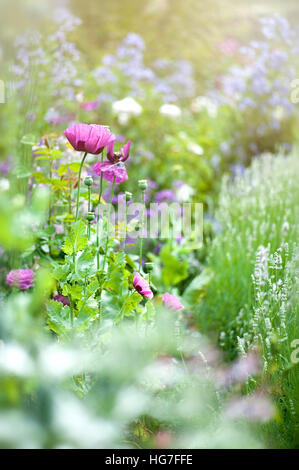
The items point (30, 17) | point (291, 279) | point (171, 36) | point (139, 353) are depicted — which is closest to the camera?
point (139, 353)

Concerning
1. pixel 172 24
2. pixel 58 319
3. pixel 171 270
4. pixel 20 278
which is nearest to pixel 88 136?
pixel 58 319

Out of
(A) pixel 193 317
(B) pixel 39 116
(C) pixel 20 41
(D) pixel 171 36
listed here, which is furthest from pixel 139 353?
(D) pixel 171 36

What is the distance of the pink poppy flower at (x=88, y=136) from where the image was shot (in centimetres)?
121

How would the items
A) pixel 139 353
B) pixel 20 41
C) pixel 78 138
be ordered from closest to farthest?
1. pixel 139 353
2. pixel 78 138
3. pixel 20 41

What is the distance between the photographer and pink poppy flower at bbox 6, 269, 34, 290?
1.54 m

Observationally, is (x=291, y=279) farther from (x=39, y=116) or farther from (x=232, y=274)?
(x=39, y=116)

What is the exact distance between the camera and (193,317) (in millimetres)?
2414

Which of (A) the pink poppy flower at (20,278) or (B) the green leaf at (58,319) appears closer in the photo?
(B) the green leaf at (58,319)

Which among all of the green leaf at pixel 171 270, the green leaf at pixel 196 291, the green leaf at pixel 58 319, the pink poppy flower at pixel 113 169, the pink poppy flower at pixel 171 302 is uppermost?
the pink poppy flower at pixel 113 169

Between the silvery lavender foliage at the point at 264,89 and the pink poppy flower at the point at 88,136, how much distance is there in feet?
10.8

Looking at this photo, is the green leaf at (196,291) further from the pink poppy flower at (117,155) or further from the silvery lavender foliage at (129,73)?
the silvery lavender foliage at (129,73)

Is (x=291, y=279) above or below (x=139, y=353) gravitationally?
above

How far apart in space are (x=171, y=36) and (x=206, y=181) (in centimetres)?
365

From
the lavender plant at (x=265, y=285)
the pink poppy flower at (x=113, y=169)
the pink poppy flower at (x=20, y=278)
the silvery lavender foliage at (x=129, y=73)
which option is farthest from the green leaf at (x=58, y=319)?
the silvery lavender foliage at (x=129, y=73)
